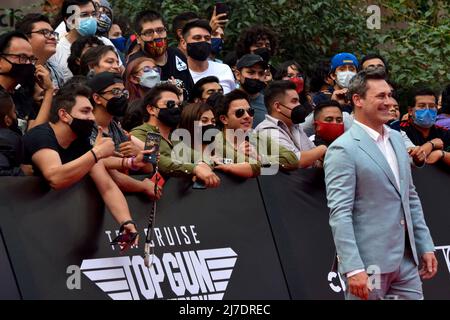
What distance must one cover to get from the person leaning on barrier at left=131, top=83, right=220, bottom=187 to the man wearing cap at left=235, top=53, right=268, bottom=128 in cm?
171

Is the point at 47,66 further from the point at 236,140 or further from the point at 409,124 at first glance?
the point at 409,124

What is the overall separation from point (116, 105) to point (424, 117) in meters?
3.73

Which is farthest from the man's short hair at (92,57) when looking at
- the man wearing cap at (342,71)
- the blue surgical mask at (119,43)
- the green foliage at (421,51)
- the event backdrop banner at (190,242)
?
the green foliage at (421,51)

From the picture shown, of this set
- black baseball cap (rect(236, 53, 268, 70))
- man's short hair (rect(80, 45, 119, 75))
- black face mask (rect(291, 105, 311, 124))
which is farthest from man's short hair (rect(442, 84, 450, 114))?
man's short hair (rect(80, 45, 119, 75))

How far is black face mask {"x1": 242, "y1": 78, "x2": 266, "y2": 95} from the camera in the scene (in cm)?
1180

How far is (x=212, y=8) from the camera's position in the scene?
46.5ft

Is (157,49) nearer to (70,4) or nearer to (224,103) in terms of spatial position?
(70,4)

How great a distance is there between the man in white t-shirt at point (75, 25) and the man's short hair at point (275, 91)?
1436mm

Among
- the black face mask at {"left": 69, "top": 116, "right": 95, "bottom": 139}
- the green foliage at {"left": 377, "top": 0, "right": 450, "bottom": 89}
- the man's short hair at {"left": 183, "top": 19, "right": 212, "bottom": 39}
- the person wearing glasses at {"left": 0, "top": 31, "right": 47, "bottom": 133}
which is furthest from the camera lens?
the green foliage at {"left": 377, "top": 0, "right": 450, "bottom": 89}

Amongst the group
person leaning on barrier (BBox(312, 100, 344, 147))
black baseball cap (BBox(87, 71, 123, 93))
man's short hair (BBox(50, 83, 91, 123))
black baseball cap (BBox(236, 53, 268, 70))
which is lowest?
person leaning on barrier (BBox(312, 100, 344, 147))

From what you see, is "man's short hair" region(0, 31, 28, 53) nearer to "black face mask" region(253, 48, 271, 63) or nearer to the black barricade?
the black barricade

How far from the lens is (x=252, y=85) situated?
11805 mm

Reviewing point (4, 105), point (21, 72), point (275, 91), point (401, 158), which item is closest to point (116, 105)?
point (21, 72)

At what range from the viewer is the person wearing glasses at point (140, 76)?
10.9m
